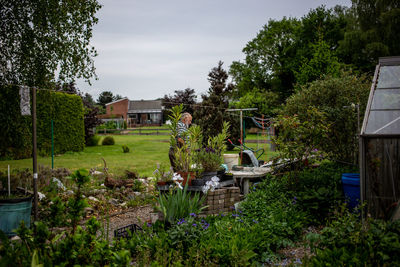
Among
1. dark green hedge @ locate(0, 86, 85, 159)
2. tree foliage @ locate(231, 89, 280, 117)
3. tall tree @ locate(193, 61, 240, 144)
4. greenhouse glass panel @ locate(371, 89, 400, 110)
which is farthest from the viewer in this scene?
tree foliage @ locate(231, 89, 280, 117)

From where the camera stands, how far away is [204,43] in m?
13.5

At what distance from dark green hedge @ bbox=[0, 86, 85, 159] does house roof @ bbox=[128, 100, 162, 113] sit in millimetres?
35126

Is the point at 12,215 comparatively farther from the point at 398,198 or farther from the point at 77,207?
the point at 398,198

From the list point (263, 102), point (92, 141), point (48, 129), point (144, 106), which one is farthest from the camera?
point (144, 106)

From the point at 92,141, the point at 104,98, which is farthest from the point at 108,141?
the point at 104,98

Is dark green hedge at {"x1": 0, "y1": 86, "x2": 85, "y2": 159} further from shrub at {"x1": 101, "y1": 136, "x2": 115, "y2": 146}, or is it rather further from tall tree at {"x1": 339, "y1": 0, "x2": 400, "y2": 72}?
tall tree at {"x1": 339, "y1": 0, "x2": 400, "y2": 72}

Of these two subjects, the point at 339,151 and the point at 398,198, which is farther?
the point at 339,151

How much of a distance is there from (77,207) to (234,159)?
5.50 m

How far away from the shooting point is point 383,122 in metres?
4.14

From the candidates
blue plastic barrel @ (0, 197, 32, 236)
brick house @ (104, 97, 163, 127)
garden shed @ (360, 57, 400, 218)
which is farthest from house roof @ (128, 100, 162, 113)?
garden shed @ (360, 57, 400, 218)

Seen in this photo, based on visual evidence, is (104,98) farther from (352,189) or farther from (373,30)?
(352,189)

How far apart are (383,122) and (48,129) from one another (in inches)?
513

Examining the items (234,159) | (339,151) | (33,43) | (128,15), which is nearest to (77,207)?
(33,43)

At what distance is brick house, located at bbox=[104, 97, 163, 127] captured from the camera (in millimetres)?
50594
